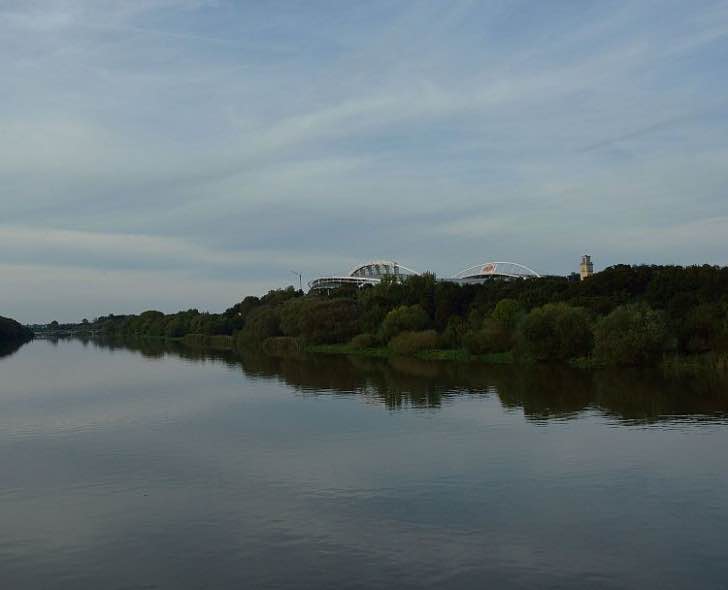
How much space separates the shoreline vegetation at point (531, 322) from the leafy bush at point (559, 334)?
0.06 meters

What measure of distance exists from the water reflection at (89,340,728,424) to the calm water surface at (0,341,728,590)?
0.26m

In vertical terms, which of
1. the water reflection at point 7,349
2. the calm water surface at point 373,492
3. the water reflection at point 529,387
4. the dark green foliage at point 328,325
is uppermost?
the dark green foliage at point 328,325

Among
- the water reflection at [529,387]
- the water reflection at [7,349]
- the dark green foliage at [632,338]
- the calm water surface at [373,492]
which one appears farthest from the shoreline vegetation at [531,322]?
the water reflection at [7,349]

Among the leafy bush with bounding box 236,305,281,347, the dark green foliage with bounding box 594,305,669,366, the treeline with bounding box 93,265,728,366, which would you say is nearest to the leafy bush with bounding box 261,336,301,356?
the treeline with bounding box 93,265,728,366

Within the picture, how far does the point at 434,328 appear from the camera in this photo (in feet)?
208

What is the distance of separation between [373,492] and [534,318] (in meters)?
30.2

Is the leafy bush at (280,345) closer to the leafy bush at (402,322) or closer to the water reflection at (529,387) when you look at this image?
the leafy bush at (402,322)

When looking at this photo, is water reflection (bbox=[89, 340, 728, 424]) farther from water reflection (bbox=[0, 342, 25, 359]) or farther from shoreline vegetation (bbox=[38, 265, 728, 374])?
water reflection (bbox=[0, 342, 25, 359])

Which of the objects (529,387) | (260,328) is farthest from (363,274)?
(529,387)

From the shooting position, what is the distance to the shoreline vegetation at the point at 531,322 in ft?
130

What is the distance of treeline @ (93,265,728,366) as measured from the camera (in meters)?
39.7

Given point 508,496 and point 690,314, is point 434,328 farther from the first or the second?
point 508,496

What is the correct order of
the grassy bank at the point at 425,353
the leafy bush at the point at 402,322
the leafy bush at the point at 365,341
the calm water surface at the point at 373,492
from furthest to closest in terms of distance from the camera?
1. the leafy bush at the point at 365,341
2. the leafy bush at the point at 402,322
3. the grassy bank at the point at 425,353
4. the calm water surface at the point at 373,492

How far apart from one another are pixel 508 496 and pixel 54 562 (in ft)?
27.3
